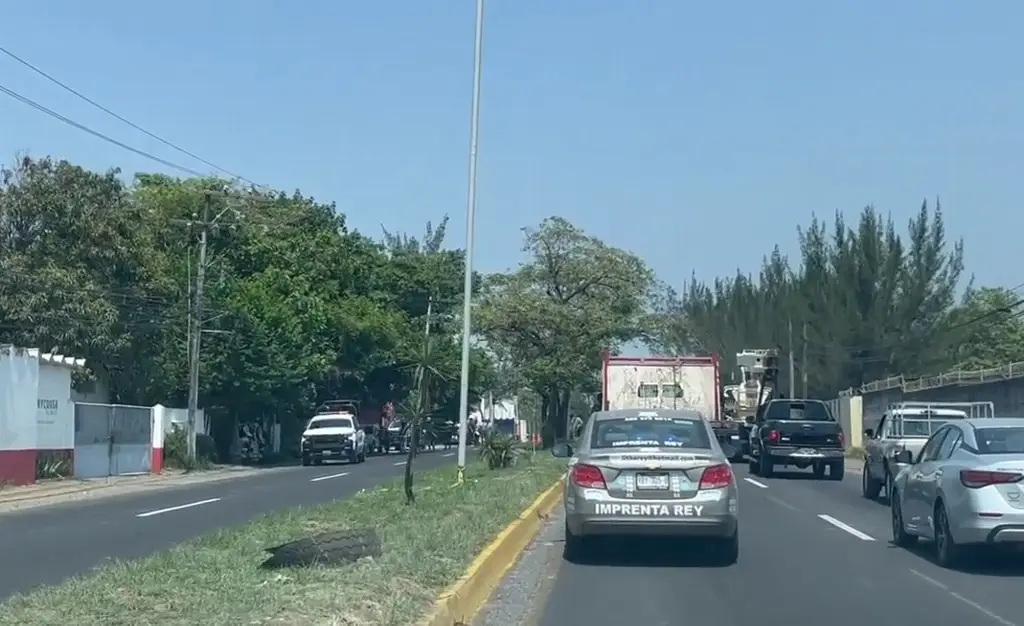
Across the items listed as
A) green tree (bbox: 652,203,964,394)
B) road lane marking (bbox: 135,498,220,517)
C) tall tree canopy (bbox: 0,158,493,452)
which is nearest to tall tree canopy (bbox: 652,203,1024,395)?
green tree (bbox: 652,203,964,394)

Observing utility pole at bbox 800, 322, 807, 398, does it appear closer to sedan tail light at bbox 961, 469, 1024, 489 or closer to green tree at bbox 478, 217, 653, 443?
green tree at bbox 478, 217, 653, 443

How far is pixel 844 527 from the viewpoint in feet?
63.5

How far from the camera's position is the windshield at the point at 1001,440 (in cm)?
1395

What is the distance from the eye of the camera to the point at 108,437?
39.7 metres

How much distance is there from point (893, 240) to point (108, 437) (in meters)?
32.8

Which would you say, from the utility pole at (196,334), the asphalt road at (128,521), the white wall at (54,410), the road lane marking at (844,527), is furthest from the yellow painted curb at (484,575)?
the utility pole at (196,334)

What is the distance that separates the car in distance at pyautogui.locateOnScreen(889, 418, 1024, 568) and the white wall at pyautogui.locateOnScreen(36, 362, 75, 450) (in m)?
24.4

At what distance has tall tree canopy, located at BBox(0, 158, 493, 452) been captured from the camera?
40.2 metres

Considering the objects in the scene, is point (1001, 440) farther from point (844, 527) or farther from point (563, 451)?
Answer: point (844, 527)

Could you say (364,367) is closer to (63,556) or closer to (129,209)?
(129,209)

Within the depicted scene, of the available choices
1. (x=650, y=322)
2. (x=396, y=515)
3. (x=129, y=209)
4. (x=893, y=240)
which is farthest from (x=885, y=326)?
(x=396, y=515)

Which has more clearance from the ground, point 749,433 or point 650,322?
point 650,322

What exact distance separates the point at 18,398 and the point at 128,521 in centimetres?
1295

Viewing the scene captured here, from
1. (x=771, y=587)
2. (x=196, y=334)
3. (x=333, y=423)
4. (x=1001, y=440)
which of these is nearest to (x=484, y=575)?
(x=771, y=587)
